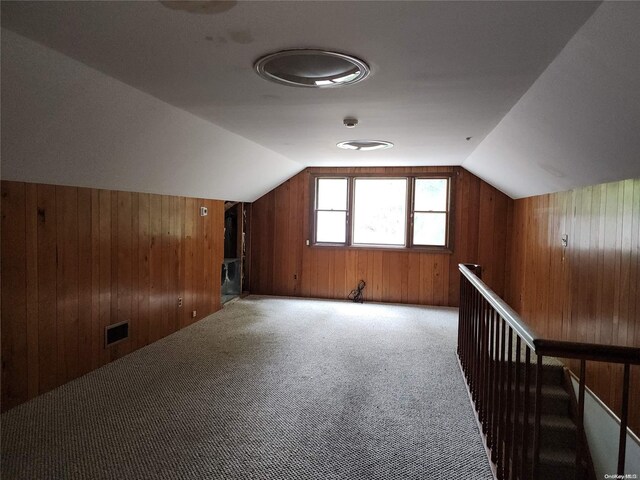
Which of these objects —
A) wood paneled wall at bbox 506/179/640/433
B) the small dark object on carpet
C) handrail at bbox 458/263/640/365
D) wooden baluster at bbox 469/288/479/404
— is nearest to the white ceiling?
wood paneled wall at bbox 506/179/640/433

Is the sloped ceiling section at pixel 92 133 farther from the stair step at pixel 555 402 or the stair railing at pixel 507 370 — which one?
the stair step at pixel 555 402

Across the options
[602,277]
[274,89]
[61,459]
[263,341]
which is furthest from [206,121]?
[602,277]

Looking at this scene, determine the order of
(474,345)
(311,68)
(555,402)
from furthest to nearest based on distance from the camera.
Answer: (555,402), (474,345), (311,68)

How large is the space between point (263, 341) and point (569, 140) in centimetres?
321

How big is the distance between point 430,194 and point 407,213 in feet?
1.44

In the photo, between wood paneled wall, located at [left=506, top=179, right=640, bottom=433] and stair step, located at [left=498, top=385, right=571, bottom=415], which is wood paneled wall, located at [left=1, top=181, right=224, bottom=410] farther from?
wood paneled wall, located at [left=506, top=179, right=640, bottom=433]

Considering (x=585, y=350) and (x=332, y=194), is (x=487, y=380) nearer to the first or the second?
(x=585, y=350)

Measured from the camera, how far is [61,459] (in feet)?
6.95

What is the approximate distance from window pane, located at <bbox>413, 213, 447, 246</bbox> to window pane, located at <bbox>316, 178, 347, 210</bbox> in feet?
3.77

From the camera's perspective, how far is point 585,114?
85.8 inches

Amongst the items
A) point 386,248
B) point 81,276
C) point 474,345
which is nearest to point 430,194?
point 386,248

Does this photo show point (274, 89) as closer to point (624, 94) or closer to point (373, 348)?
point (624, 94)

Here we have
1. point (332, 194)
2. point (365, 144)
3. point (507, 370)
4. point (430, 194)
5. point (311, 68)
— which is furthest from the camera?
point (332, 194)

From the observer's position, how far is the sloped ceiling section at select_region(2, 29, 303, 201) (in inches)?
78.0
